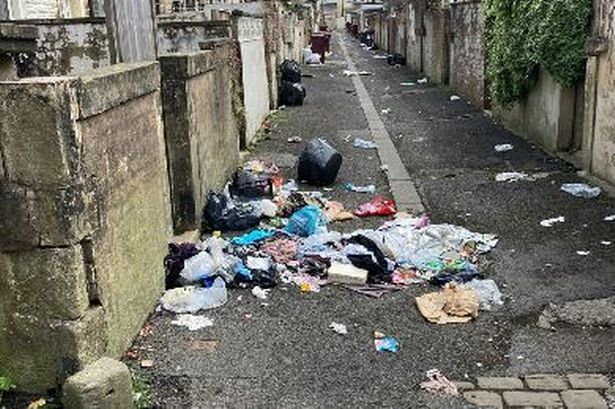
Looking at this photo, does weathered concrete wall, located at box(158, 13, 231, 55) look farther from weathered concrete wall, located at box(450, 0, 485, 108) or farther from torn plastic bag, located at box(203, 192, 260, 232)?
weathered concrete wall, located at box(450, 0, 485, 108)

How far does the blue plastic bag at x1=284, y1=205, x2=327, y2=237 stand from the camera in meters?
6.70

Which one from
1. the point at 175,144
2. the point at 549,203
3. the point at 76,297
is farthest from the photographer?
the point at 549,203

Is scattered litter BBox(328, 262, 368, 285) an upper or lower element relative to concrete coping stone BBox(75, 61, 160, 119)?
lower

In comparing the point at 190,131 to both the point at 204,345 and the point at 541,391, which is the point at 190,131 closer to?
the point at 204,345

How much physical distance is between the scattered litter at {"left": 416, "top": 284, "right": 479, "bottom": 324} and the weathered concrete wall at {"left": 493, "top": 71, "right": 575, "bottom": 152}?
5.43 meters

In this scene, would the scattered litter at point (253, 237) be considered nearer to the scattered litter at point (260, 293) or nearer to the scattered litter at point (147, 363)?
the scattered litter at point (260, 293)

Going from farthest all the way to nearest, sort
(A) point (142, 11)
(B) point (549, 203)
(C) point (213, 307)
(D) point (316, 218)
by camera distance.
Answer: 1. (B) point (549, 203)
2. (D) point (316, 218)
3. (A) point (142, 11)
4. (C) point (213, 307)

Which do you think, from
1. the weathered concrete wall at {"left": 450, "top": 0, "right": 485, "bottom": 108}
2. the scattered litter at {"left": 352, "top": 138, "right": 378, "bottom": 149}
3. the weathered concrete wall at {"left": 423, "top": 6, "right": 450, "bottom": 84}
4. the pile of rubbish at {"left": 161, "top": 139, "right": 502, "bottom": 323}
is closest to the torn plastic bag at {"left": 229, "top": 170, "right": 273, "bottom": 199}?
the pile of rubbish at {"left": 161, "top": 139, "right": 502, "bottom": 323}

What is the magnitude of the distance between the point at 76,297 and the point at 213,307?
1.57 metres

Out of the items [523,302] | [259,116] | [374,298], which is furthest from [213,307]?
[259,116]

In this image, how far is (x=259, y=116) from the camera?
13.1 m

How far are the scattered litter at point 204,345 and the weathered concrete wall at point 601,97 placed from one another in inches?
223

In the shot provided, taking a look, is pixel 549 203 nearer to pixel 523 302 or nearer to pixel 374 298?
pixel 523 302

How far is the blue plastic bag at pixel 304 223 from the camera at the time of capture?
22.0ft
